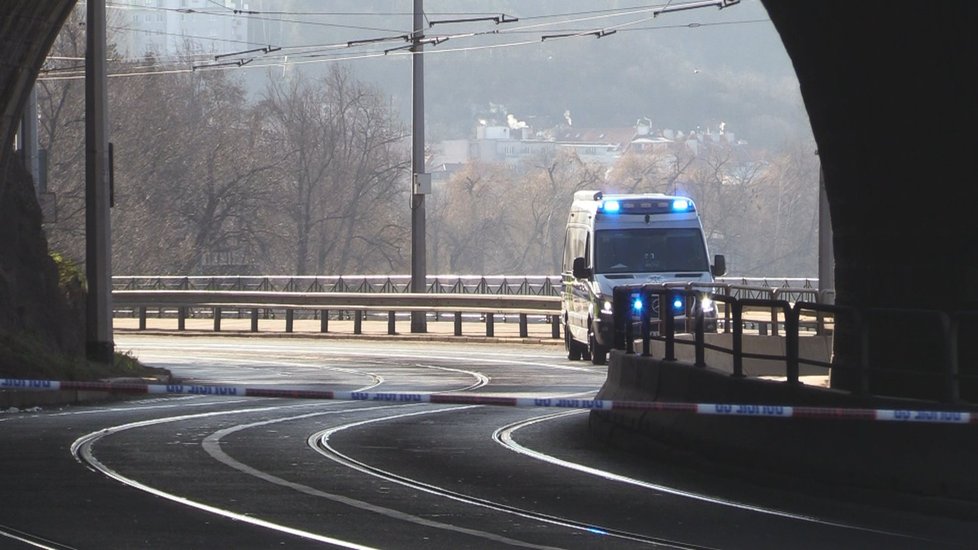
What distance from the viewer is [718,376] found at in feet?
41.9

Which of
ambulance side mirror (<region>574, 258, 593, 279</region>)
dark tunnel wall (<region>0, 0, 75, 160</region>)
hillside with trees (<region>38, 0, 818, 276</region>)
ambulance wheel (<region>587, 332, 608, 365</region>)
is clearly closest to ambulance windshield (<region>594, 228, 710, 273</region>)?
ambulance side mirror (<region>574, 258, 593, 279</region>)

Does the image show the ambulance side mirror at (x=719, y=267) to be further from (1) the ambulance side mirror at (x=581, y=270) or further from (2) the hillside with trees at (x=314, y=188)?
(2) the hillside with trees at (x=314, y=188)

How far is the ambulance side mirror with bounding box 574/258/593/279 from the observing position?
27594 millimetres

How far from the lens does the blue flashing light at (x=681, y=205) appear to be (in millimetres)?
28203

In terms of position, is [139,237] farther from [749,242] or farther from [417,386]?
[749,242]

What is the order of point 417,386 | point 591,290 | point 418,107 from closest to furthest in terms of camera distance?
1. point 417,386
2. point 591,290
3. point 418,107

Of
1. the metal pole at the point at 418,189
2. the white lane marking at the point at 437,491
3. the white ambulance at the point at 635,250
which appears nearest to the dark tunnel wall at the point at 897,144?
the white lane marking at the point at 437,491

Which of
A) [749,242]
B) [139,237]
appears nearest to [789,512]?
[139,237]

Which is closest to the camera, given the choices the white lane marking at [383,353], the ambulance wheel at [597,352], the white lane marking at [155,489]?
the white lane marking at [155,489]

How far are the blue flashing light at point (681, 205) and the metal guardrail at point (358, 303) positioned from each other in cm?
884

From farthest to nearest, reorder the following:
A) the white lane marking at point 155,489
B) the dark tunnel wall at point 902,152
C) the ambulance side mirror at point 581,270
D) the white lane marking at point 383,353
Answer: the white lane marking at point 383,353 → the ambulance side mirror at point 581,270 → the dark tunnel wall at point 902,152 → the white lane marking at point 155,489

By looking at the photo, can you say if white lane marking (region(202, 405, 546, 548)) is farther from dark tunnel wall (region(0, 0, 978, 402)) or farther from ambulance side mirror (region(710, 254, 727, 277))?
ambulance side mirror (region(710, 254, 727, 277))

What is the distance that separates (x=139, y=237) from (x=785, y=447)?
6003 centimetres

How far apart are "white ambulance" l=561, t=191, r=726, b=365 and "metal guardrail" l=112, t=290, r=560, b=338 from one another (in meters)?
8.74
